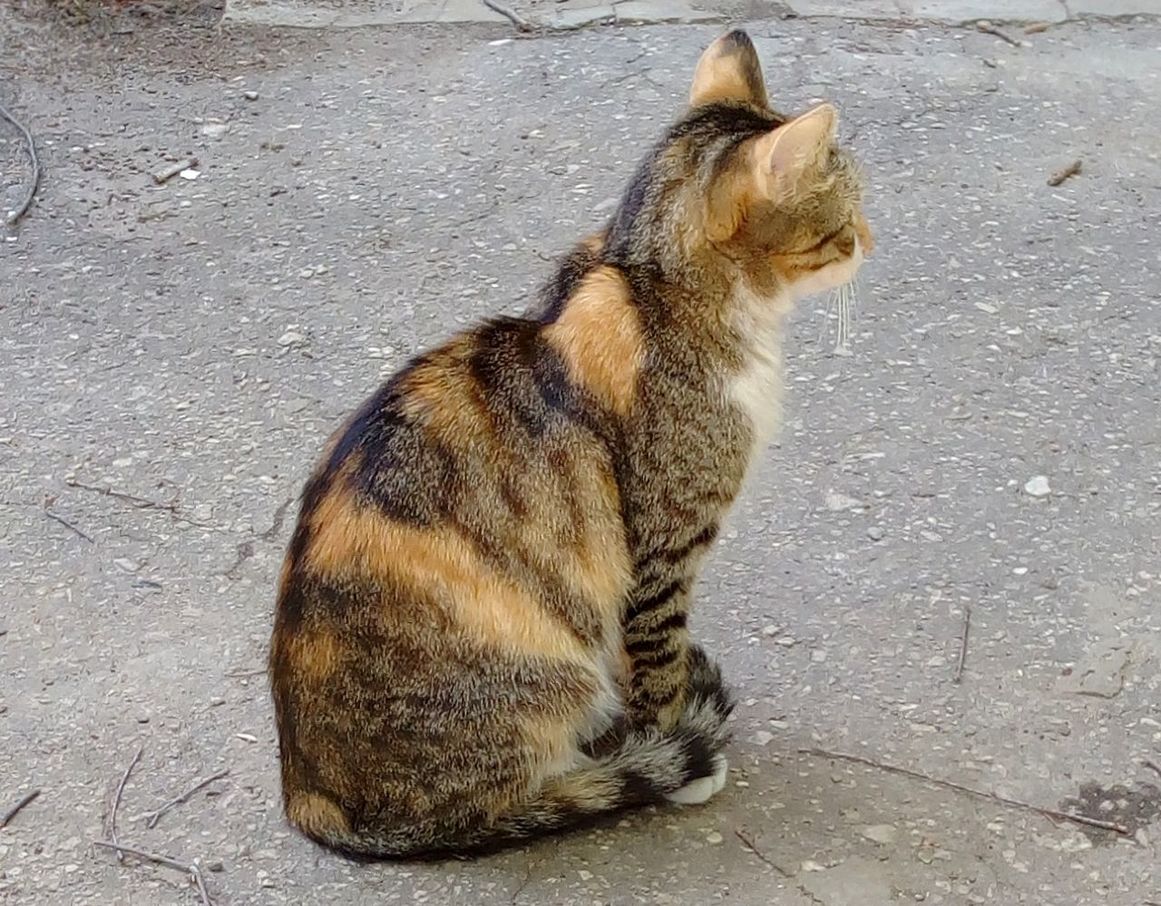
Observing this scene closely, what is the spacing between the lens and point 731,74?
8.84 feet

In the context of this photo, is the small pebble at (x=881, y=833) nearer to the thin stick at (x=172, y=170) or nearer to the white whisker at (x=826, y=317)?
the white whisker at (x=826, y=317)

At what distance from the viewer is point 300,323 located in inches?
156

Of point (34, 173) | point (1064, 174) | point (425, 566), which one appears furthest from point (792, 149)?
point (34, 173)

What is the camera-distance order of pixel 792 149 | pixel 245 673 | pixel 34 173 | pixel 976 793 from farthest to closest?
pixel 34 173
pixel 245 673
pixel 976 793
pixel 792 149

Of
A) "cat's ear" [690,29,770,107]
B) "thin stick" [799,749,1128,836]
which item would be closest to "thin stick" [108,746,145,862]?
"thin stick" [799,749,1128,836]

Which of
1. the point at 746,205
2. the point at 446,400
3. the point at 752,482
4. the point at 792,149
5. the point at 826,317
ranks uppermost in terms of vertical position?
the point at 792,149

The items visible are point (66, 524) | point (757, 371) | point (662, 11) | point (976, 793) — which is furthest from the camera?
point (662, 11)

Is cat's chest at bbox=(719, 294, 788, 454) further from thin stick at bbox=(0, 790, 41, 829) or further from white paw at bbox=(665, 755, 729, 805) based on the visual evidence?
thin stick at bbox=(0, 790, 41, 829)

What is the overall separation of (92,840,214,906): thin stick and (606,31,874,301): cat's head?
1.29 meters

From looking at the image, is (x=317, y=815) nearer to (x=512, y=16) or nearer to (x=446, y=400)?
(x=446, y=400)

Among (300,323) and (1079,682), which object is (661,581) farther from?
(300,323)

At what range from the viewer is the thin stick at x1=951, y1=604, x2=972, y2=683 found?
2.93 meters

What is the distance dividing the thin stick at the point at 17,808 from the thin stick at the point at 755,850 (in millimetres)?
1276

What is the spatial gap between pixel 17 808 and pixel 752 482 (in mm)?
1670
